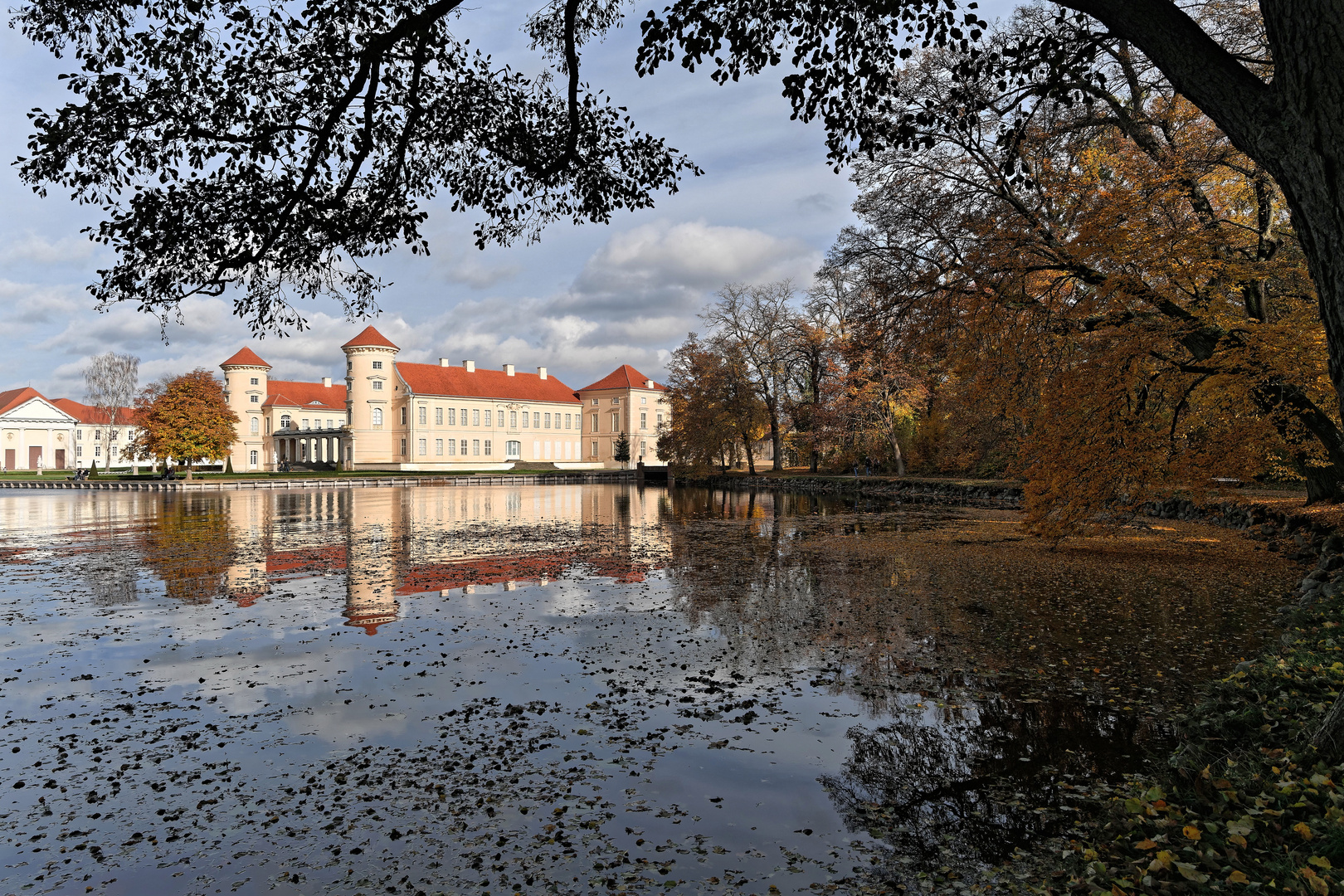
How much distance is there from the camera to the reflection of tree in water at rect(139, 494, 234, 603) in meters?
11.8

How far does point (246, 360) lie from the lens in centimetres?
7750

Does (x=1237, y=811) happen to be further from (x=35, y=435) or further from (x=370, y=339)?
(x=35, y=435)

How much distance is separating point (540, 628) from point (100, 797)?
467 cm

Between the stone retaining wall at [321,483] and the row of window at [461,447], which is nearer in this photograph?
the stone retaining wall at [321,483]

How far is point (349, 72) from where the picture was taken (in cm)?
627

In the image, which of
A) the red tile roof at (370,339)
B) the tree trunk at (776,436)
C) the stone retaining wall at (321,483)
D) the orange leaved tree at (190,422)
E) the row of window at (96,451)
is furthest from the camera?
the row of window at (96,451)

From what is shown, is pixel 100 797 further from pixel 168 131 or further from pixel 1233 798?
A: pixel 1233 798

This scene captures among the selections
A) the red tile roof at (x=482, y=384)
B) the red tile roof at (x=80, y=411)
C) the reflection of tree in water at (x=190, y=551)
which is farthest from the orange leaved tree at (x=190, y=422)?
the red tile roof at (x=80, y=411)

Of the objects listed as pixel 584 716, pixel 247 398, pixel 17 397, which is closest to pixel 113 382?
pixel 247 398

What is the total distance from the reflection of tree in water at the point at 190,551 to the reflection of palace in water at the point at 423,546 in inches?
11.0

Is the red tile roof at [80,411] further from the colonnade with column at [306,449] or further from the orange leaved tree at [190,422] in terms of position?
the orange leaved tree at [190,422]

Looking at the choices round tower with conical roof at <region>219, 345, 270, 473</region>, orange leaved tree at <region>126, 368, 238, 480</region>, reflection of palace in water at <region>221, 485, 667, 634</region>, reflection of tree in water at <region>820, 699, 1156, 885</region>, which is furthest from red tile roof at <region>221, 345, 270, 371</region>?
reflection of tree in water at <region>820, 699, 1156, 885</region>

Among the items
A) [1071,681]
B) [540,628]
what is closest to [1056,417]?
[1071,681]

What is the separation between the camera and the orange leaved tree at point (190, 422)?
175 ft
